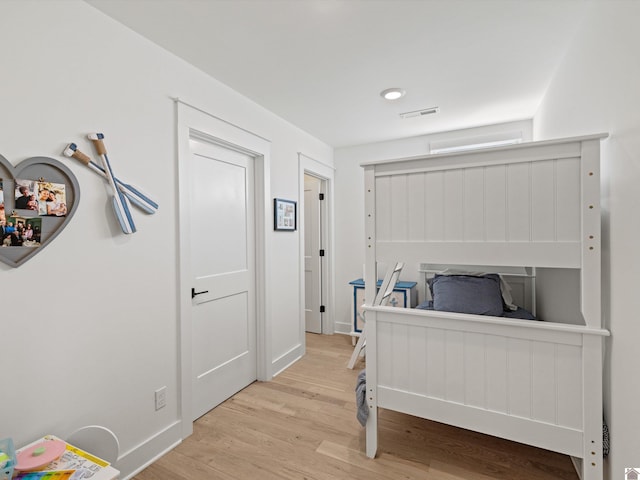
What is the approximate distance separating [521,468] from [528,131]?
3050mm

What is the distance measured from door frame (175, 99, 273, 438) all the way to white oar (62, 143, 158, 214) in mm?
217

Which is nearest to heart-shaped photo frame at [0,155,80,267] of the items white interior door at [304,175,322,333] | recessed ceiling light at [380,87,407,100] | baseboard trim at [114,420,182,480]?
baseboard trim at [114,420,182,480]

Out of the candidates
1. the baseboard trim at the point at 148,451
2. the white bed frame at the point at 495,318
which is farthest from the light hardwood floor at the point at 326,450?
the white bed frame at the point at 495,318

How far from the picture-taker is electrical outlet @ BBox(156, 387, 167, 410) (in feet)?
6.41

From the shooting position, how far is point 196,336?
2.36m

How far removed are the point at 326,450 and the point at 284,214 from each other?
6.59 feet

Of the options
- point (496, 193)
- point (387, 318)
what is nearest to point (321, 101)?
point (496, 193)

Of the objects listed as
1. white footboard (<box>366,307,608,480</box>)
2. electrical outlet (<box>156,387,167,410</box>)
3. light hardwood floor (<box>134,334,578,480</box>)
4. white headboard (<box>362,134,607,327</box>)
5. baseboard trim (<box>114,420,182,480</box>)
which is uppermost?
white headboard (<box>362,134,607,327</box>)

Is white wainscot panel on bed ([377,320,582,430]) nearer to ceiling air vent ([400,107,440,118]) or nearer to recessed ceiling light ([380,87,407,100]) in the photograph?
recessed ceiling light ([380,87,407,100])

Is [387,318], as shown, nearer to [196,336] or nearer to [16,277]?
[196,336]

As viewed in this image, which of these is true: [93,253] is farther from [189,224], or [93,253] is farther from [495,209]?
[495,209]

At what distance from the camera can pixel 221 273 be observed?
257 centimetres

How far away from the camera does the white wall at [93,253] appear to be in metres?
1.36

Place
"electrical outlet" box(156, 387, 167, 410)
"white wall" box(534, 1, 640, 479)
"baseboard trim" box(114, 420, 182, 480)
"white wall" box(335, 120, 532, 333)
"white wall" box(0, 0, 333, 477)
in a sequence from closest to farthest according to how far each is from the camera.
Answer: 1. "white wall" box(534, 1, 640, 479)
2. "white wall" box(0, 0, 333, 477)
3. "baseboard trim" box(114, 420, 182, 480)
4. "electrical outlet" box(156, 387, 167, 410)
5. "white wall" box(335, 120, 532, 333)
